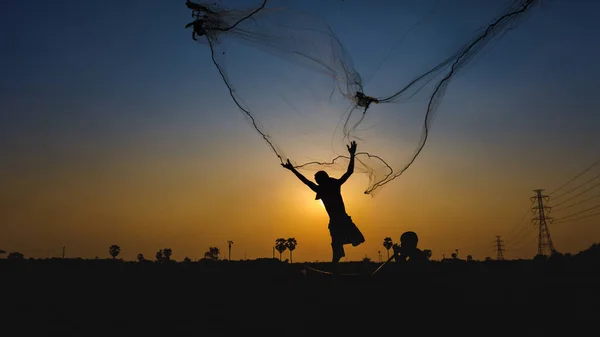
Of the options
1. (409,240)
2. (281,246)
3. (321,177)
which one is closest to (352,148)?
(321,177)

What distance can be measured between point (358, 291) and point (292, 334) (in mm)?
1732

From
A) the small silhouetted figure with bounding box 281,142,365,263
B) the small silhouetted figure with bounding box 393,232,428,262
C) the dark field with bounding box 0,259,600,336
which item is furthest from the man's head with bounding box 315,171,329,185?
the small silhouetted figure with bounding box 393,232,428,262

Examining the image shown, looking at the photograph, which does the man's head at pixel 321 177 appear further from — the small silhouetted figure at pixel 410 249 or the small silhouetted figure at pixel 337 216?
the small silhouetted figure at pixel 410 249

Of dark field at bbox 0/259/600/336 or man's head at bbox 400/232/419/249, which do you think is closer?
dark field at bbox 0/259/600/336

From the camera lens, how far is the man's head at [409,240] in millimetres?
7868

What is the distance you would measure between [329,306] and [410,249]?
6.39 ft

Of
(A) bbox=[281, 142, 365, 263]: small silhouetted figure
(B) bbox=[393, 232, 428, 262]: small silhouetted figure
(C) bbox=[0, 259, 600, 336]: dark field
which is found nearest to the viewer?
(C) bbox=[0, 259, 600, 336]: dark field

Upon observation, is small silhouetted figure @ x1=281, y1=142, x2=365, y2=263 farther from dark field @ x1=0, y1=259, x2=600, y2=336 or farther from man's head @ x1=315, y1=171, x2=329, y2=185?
dark field @ x1=0, y1=259, x2=600, y2=336

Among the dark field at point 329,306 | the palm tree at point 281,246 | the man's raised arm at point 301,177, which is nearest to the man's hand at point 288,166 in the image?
the man's raised arm at point 301,177

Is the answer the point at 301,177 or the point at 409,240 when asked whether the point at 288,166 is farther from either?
the point at 409,240

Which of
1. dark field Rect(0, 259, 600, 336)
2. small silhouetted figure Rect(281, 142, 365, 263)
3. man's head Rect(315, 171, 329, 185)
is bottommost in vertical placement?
dark field Rect(0, 259, 600, 336)

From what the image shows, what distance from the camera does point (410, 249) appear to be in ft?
25.6

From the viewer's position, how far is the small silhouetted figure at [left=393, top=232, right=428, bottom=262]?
25.1 ft

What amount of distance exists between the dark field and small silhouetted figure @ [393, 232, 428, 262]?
1.34 feet
